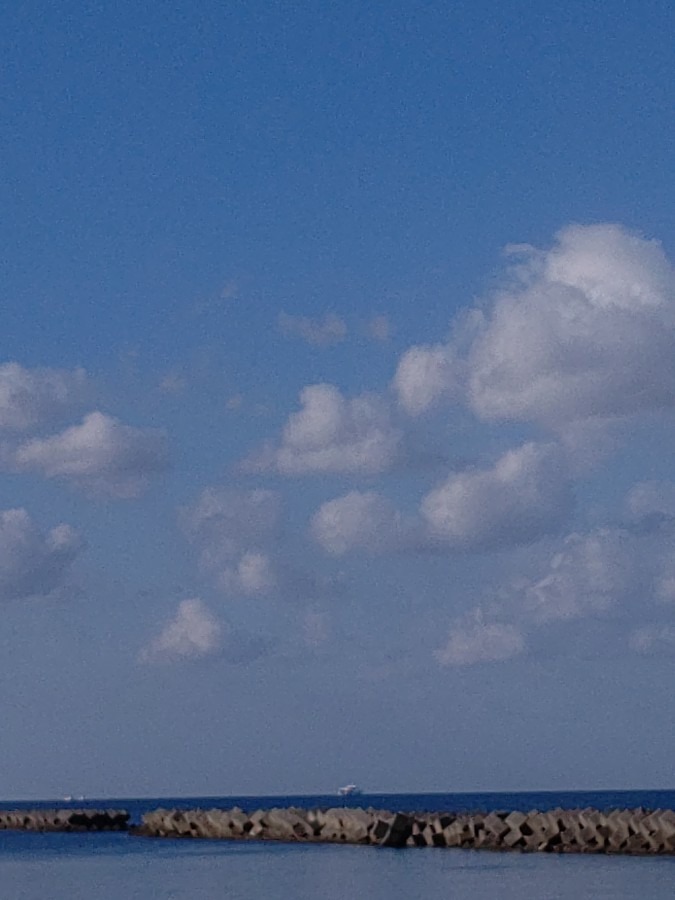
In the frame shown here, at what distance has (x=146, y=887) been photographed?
37250 mm

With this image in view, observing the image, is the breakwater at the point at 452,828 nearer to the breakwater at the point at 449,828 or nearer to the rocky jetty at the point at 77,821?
the breakwater at the point at 449,828

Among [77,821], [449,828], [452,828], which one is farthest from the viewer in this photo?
[77,821]

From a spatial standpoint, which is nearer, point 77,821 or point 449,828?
point 449,828

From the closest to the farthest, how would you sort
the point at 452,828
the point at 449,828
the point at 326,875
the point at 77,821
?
the point at 326,875, the point at 452,828, the point at 449,828, the point at 77,821

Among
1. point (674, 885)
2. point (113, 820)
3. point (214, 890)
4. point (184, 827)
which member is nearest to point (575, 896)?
point (674, 885)

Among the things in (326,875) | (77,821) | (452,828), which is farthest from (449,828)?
(77,821)

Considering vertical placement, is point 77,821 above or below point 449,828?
above

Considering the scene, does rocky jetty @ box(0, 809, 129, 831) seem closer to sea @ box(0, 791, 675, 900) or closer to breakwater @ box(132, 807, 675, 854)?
breakwater @ box(132, 807, 675, 854)

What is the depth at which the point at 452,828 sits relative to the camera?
164 feet

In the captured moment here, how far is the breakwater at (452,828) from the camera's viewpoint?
141ft

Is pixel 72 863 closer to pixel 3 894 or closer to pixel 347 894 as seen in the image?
pixel 3 894

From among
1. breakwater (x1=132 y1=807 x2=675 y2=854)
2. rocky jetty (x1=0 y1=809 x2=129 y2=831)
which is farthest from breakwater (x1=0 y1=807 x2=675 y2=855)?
rocky jetty (x1=0 y1=809 x2=129 y2=831)

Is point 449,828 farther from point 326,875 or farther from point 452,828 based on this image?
point 326,875

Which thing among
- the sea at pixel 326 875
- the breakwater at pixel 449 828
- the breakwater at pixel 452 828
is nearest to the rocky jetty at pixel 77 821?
the breakwater at pixel 449 828
